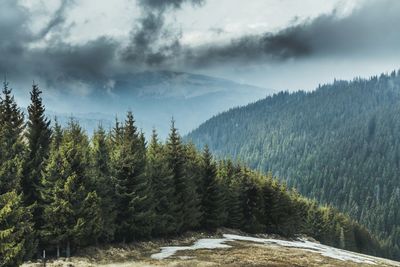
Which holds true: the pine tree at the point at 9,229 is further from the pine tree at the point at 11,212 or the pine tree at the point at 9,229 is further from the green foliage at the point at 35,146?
the green foliage at the point at 35,146

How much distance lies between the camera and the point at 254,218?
7381 cm

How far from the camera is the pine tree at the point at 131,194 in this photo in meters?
43.8

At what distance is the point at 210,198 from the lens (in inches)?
2456

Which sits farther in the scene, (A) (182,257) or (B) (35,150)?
(B) (35,150)

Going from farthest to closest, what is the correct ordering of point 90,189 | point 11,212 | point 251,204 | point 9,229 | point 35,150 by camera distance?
point 251,204, point 35,150, point 90,189, point 11,212, point 9,229

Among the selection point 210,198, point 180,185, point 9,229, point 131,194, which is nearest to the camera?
point 9,229

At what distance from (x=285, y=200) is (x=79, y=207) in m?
54.7

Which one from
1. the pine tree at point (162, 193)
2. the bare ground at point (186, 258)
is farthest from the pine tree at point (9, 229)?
the pine tree at point (162, 193)

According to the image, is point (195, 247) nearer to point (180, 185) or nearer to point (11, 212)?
point (180, 185)

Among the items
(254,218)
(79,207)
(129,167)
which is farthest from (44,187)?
(254,218)

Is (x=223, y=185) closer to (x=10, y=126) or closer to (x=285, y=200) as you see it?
(x=285, y=200)

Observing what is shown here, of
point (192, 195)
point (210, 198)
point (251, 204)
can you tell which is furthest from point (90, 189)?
point (251, 204)

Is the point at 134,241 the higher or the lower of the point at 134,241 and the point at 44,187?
the lower

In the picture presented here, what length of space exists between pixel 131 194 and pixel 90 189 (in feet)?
20.5
